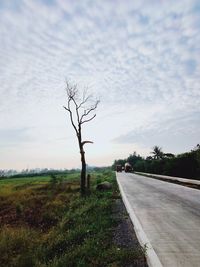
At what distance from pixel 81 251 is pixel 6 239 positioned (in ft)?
15.9

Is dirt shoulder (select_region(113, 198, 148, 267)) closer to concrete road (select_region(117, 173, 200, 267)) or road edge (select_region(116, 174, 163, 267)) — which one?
road edge (select_region(116, 174, 163, 267))

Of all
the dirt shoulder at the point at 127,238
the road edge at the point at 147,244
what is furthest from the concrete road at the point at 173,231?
the dirt shoulder at the point at 127,238

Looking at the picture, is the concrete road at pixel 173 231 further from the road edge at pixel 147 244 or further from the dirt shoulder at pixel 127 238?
the dirt shoulder at pixel 127 238

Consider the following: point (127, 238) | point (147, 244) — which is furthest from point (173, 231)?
point (147, 244)

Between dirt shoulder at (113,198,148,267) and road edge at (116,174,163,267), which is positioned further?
dirt shoulder at (113,198,148,267)

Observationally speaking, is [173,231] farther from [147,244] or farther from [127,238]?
[147,244]

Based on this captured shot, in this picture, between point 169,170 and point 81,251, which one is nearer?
point 81,251

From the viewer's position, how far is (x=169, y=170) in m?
41.8

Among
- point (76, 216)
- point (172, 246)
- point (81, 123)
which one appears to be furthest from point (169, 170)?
point (172, 246)

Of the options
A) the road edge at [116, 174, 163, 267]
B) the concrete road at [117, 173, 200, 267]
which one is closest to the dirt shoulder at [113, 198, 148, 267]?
the road edge at [116, 174, 163, 267]

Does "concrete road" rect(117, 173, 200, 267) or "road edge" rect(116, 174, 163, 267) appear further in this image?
"concrete road" rect(117, 173, 200, 267)

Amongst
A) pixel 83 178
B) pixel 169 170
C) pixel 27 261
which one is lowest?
pixel 27 261

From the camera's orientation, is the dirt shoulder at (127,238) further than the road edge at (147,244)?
Yes

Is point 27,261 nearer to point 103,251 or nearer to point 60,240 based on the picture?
point 60,240
